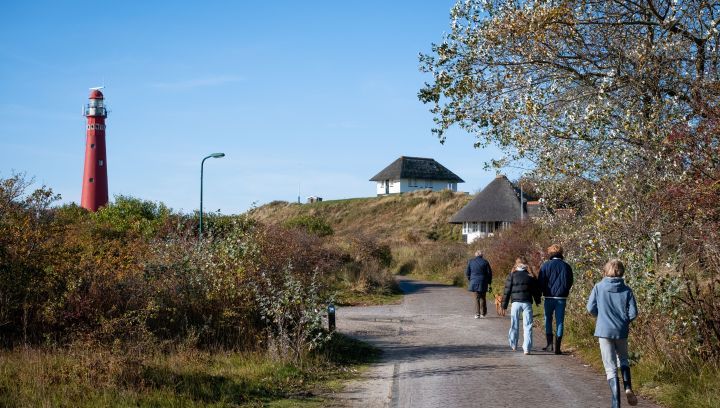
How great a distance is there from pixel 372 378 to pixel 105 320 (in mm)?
3936

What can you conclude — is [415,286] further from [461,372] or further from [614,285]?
[614,285]

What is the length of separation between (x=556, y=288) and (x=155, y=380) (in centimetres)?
674

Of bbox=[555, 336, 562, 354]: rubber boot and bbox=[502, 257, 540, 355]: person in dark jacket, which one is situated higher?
bbox=[502, 257, 540, 355]: person in dark jacket

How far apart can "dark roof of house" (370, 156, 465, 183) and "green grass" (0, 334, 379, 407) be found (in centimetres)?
8137

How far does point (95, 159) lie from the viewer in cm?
5119

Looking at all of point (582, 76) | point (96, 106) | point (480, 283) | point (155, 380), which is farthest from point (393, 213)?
point (155, 380)

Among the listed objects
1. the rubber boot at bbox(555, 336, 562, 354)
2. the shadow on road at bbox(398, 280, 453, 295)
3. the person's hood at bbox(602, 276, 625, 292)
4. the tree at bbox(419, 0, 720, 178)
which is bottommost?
the rubber boot at bbox(555, 336, 562, 354)

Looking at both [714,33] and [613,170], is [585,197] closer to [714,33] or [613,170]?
[613,170]

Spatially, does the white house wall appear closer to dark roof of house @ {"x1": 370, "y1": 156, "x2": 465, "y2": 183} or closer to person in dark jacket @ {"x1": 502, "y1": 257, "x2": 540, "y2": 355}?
dark roof of house @ {"x1": 370, "y1": 156, "x2": 465, "y2": 183}

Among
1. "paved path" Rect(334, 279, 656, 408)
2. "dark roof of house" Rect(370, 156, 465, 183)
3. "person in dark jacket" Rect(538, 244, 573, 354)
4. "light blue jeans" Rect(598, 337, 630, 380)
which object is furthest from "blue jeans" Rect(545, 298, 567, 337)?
"dark roof of house" Rect(370, 156, 465, 183)

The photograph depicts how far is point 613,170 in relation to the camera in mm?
13094

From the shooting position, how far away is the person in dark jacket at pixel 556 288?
12594mm

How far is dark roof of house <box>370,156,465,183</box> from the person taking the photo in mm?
92625

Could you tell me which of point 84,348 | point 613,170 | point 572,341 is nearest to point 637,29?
point 613,170
